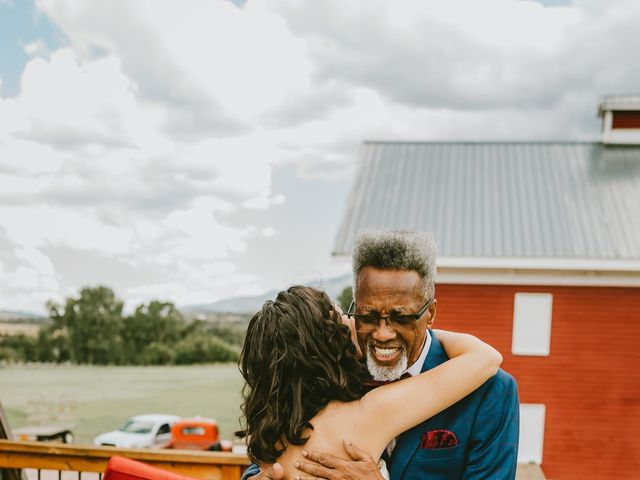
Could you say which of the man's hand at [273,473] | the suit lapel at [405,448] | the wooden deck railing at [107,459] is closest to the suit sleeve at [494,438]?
the suit lapel at [405,448]

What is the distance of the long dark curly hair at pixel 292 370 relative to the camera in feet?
5.03

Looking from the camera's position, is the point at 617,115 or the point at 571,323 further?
the point at 617,115

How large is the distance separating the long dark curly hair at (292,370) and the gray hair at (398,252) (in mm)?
196

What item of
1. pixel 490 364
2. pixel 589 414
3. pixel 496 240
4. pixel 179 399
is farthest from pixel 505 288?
pixel 179 399

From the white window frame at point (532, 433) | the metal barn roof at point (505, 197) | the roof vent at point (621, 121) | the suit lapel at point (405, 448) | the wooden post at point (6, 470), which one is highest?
the roof vent at point (621, 121)

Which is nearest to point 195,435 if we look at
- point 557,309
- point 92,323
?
point 557,309

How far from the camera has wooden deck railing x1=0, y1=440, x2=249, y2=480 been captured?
3.02m

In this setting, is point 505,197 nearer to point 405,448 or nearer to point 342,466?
point 405,448

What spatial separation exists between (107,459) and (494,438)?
2.34 m

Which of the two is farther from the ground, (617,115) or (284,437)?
(617,115)

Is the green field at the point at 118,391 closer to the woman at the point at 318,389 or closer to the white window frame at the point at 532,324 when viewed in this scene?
the white window frame at the point at 532,324

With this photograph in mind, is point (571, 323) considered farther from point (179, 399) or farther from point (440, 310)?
point (179, 399)

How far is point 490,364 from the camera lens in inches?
62.7

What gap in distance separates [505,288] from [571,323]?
1.24 m
